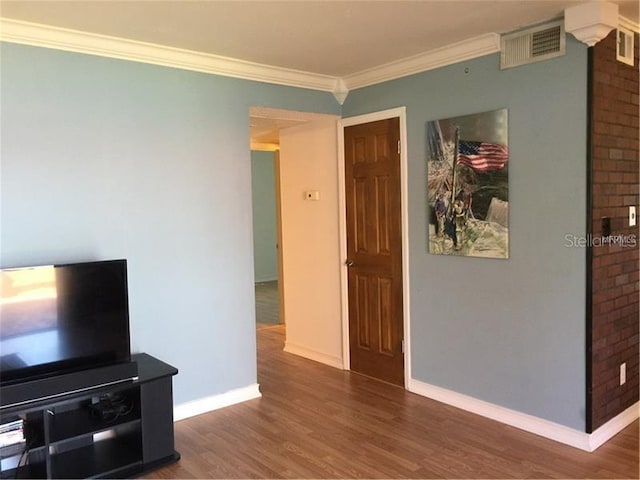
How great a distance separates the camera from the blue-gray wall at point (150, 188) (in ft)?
9.79

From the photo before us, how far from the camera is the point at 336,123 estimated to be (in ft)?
14.6

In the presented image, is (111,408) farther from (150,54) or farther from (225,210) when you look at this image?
(150,54)

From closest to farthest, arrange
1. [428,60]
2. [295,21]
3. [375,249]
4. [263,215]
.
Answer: [295,21] < [428,60] < [375,249] < [263,215]

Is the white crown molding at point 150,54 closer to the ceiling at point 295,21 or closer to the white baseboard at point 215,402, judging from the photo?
the ceiling at point 295,21

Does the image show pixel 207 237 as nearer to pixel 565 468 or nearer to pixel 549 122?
pixel 549 122

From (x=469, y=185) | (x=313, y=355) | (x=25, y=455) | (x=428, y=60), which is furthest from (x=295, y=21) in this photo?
(x=313, y=355)

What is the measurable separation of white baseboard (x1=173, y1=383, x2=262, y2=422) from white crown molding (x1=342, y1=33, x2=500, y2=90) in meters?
2.44

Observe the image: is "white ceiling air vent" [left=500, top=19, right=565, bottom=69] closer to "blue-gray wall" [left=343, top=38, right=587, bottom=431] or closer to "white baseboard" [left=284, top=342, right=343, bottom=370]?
"blue-gray wall" [left=343, top=38, right=587, bottom=431]

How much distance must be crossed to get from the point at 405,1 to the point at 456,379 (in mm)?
2426

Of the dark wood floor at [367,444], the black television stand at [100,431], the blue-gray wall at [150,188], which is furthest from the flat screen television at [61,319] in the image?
the dark wood floor at [367,444]

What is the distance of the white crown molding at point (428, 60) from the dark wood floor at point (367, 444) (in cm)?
232

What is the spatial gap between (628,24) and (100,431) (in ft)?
12.0

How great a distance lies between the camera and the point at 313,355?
4.88m

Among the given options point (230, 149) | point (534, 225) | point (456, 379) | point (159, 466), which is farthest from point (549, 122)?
point (159, 466)
